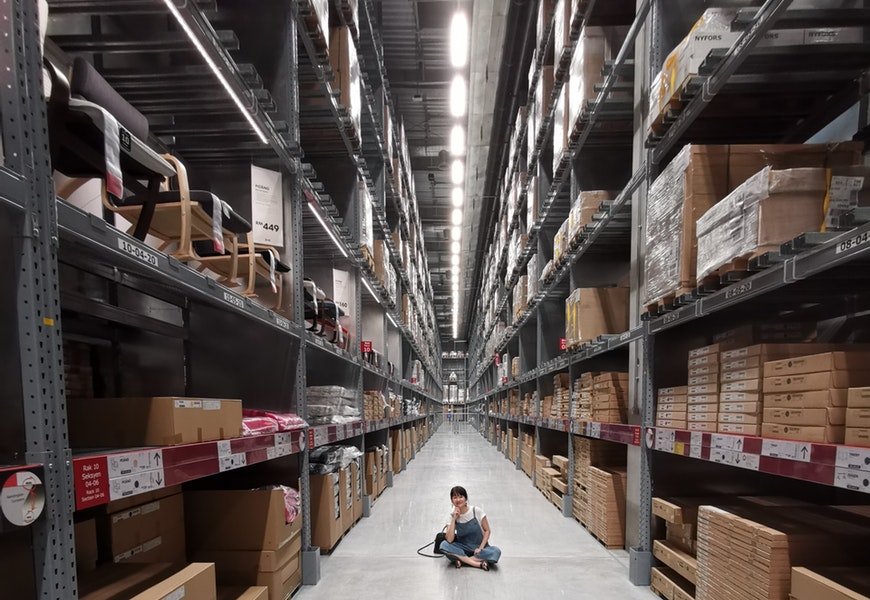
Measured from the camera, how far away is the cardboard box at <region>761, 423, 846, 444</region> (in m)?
1.79

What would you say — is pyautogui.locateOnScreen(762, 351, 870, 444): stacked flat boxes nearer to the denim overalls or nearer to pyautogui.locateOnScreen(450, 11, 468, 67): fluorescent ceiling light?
the denim overalls

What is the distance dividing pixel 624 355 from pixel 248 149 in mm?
4326

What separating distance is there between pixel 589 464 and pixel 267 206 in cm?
376

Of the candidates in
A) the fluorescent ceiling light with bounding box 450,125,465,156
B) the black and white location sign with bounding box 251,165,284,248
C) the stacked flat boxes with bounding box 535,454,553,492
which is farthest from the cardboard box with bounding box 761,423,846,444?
the fluorescent ceiling light with bounding box 450,125,465,156

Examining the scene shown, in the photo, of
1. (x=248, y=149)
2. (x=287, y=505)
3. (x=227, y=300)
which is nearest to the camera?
(x=227, y=300)

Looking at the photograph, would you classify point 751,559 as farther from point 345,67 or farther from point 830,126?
point 345,67

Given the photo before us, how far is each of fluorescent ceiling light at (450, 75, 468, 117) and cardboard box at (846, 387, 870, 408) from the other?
6125 mm

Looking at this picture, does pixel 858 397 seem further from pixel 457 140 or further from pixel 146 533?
pixel 457 140

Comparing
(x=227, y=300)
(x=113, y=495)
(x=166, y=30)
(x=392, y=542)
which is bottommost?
(x=392, y=542)

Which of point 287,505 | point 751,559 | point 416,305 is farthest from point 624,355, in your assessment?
point 416,305

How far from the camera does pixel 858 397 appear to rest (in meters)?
1.71

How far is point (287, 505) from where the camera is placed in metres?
3.08

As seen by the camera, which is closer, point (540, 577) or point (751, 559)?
point (751, 559)

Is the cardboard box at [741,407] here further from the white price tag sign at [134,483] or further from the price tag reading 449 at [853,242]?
the white price tag sign at [134,483]
